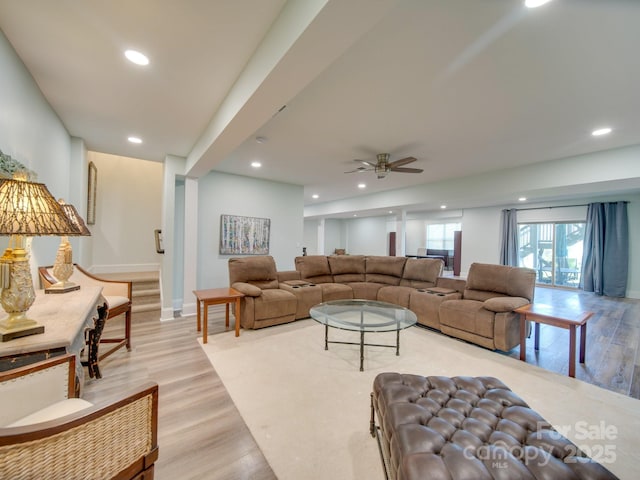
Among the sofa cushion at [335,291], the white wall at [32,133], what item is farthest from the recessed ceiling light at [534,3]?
the sofa cushion at [335,291]

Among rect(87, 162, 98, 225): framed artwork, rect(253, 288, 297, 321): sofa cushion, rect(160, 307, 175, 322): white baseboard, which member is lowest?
rect(160, 307, 175, 322): white baseboard

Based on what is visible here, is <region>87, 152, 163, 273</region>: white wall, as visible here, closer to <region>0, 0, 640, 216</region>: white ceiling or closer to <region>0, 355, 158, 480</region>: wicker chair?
<region>0, 0, 640, 216</region>: white ceiling

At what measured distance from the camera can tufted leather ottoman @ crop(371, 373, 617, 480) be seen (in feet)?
Answer: 3.10

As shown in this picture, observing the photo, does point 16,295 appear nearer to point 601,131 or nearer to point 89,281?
point 89,281

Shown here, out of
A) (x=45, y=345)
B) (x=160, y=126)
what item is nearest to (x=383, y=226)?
(x=160, y=126)

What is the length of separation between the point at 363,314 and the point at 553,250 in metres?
7.71

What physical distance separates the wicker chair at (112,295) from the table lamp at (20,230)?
4.64ft

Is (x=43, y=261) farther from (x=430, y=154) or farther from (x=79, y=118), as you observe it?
(x=430, y=154)

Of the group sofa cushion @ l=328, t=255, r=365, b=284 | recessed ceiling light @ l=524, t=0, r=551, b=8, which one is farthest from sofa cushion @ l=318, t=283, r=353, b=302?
recessed ceiling light @ l=524, t=0, r=551, b=8

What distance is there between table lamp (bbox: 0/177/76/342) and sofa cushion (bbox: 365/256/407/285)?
4553 mm

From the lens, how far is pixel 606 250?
21.5 feet

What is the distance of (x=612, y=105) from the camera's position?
2.53 meters

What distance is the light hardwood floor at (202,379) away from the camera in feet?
4.99

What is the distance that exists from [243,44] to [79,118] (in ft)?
8.14
